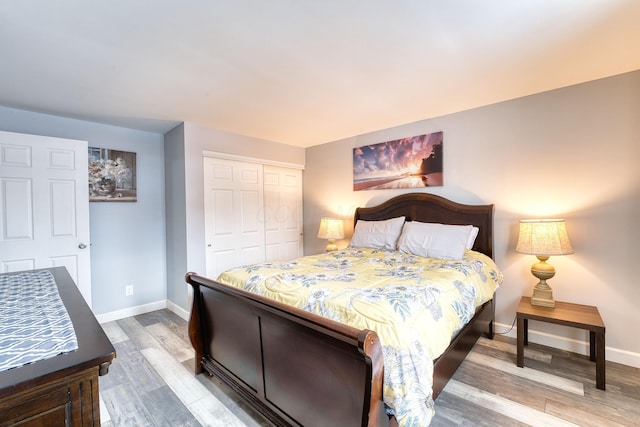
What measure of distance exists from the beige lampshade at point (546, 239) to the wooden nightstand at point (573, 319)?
1.52 feet

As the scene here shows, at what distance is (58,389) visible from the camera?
74cm

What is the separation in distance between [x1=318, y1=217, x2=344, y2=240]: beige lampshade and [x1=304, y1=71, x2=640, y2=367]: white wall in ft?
4.41

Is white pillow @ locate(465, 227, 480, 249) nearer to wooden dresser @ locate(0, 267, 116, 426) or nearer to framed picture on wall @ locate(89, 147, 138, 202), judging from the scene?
wooden dresser @ locate(0, 267, 116, 426)

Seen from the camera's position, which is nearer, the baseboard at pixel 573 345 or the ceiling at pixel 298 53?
the ceiling at pixel 298 53

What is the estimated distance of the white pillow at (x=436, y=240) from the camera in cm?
262

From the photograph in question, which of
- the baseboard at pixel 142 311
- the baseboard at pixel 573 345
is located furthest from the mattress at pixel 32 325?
the baseboard at pixel 573 345

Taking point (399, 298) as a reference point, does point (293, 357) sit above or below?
below

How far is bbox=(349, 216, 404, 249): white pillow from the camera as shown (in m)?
3.19

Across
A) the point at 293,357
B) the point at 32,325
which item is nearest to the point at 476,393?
the point at 293,357

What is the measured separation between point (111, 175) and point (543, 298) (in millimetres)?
4536

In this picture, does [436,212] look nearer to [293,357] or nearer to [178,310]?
[293,357]

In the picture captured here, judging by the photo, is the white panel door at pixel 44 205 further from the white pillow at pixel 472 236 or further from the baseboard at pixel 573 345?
the baseboard at pixel 573 345

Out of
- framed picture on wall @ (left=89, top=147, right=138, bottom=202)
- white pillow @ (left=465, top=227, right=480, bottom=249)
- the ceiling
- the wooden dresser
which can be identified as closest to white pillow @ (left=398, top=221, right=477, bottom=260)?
white pillow @ (left=465, top=227, right=480, bottom=249)

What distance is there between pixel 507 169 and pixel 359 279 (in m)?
2.01
